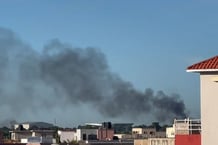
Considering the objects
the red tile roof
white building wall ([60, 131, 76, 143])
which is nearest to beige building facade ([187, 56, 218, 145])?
the red tile roof

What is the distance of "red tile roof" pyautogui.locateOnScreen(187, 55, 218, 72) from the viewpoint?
2856 centimetres

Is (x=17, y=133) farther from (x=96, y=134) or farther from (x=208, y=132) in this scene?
(x=208, y=132)

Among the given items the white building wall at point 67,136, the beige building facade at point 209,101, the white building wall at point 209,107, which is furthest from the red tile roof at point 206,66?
the white building wall at point 67,136

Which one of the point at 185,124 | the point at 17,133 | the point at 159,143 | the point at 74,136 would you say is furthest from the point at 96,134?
the point at 185,124

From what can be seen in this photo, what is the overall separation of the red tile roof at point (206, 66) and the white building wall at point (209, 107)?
0.85 feet

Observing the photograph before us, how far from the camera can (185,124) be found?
116 ft

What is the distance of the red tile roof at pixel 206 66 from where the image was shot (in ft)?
93.7

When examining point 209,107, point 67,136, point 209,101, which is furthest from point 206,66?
point 67,136

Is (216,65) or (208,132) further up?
(216,65)

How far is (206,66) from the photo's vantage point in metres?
28.8

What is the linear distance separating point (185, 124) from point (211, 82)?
24.3 feet

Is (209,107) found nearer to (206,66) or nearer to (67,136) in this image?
(206,66)

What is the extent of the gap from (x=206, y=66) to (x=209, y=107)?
1807mm

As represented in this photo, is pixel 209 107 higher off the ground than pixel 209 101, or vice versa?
pixel 209 101
